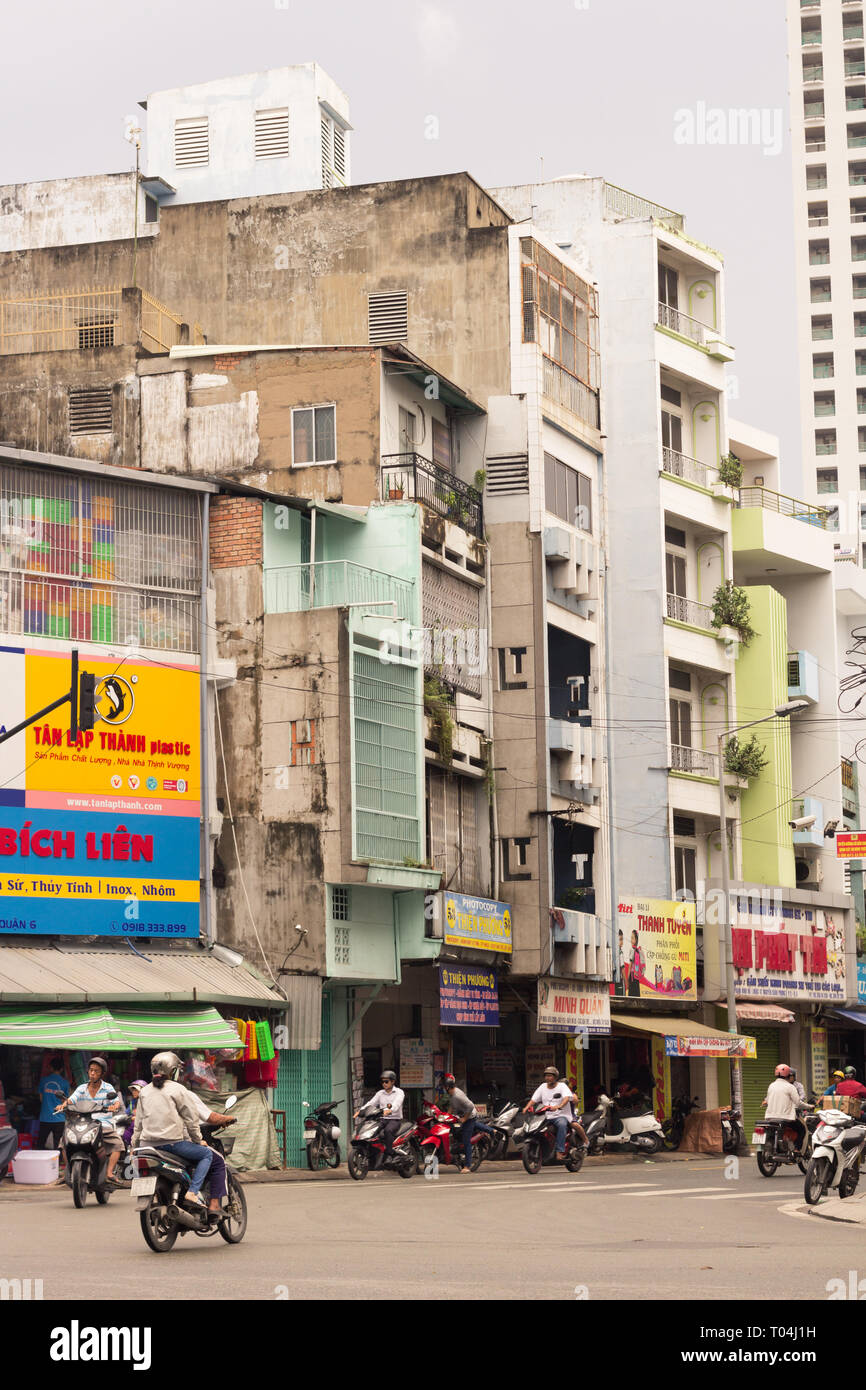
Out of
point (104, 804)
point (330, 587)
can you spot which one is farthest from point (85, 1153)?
point (330, 587)

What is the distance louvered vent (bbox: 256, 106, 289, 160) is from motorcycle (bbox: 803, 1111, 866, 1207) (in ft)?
98.2

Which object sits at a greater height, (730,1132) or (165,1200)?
(165,1200)

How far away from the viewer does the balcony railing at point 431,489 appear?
118 ft

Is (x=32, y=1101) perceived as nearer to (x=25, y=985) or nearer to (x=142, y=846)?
(x=25, y=985)

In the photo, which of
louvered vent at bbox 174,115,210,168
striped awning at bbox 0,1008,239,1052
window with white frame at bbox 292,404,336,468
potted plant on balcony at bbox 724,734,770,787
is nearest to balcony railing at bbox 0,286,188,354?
window with white frame at bbox 292,404,336,468

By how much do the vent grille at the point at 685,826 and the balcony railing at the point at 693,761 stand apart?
1.23m

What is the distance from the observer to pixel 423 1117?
27.9m

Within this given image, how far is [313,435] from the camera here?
35.8 meters

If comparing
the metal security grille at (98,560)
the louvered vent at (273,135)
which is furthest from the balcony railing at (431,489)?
the louvered vent at (273,135)

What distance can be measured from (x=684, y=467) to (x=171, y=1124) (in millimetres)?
38077

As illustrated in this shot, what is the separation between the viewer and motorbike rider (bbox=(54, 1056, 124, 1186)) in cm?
2116

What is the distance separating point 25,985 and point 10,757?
3560 millimetres

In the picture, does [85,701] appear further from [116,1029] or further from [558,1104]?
[558,1104]

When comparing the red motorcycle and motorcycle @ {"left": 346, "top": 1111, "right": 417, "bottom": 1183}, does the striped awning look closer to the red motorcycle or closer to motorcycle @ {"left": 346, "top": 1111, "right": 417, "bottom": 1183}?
motorcycle @ {"left": 346, "top": 1111, "right": 417, "bottom": 1183}
